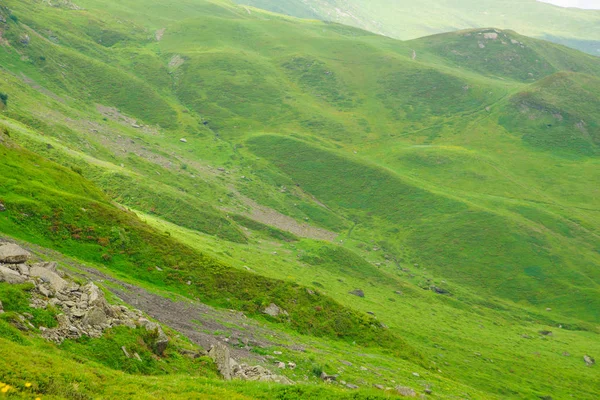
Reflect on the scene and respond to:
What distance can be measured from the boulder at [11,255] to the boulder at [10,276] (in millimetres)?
1964

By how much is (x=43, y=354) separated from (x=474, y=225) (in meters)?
163

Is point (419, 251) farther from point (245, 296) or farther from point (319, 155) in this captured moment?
point (245, 296)

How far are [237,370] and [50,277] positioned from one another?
48.5 ft

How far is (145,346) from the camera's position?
29.0 metres

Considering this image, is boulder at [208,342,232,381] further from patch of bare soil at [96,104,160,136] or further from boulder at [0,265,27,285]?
patch of bare soil at [96,104,160,136]

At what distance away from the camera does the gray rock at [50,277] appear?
28.5 metres

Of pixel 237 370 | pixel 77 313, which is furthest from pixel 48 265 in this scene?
pixel 237 370

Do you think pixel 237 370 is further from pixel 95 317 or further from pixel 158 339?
pixel 95 317

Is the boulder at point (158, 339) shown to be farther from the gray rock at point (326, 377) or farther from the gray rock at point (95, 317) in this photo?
the gray rock at point (326, 377)

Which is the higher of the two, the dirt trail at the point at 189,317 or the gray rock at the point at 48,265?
the gray rock at the point at 48,265

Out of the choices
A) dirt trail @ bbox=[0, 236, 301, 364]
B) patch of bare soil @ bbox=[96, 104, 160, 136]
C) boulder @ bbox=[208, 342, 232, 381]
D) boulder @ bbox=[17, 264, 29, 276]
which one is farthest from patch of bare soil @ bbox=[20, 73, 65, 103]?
boulder @ bbox=[208, 342, 232, 381]

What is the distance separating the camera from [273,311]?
53375 millimetres

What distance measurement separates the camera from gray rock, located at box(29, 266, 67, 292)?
28.5 m

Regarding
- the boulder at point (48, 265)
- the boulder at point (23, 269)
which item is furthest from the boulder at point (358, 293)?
the boulder at point (23, 269)
